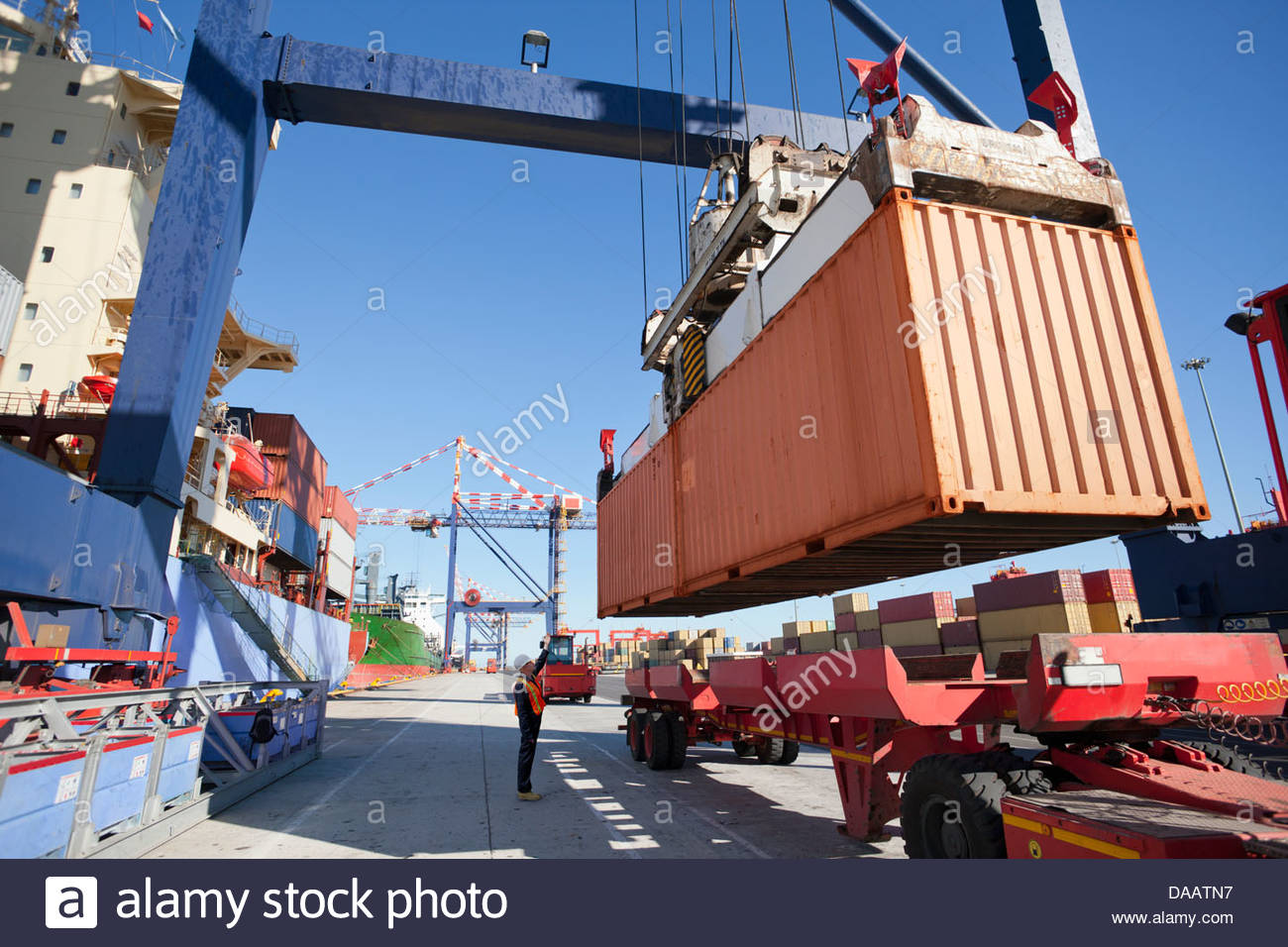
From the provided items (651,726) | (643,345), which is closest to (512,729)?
(651,726)

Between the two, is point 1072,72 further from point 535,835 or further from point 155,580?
point 155,580

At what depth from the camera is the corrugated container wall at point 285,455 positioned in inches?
1090

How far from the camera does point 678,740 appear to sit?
927 centimetres

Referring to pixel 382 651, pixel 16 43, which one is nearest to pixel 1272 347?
pixel 16 43

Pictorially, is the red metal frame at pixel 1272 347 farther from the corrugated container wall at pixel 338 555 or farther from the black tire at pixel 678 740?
the corrugated container wall at pixel 338 555

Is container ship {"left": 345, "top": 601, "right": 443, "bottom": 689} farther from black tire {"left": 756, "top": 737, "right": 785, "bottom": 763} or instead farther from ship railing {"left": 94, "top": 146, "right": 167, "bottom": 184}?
black tire {"left": 756, "top": 737, "right": 785, "bottom": 763}

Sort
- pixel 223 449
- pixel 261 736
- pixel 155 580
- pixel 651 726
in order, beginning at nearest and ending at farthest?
pixel 261 736
pixel 651 726
pixel 155 580
pixel 223 449

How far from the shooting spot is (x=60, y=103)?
2320cm

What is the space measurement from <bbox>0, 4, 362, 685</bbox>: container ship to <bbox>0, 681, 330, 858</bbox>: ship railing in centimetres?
882

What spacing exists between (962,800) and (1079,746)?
855mm

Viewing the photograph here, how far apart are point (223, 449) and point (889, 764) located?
79.1 ft

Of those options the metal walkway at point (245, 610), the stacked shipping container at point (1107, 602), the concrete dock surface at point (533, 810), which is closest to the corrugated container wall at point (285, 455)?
the metal walkway at point (245, 610)

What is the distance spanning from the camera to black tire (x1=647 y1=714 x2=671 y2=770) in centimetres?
922

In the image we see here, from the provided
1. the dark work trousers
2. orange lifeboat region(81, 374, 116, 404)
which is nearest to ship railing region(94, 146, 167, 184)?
→ orange lifeboat region(81, 374, 116, 404)
